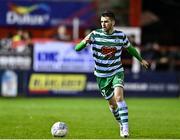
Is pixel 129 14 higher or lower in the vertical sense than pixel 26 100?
higher

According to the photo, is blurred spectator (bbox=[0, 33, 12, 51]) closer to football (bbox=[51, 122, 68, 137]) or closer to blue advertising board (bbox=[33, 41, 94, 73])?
blue advertising board (bbox=[33, 41, 94, 73])

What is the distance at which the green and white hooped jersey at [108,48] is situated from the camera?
49.1ft

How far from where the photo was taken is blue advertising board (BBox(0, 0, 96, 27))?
108 feet

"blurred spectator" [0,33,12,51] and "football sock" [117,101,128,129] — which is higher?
"blurred spectator" [0,33,12,51]

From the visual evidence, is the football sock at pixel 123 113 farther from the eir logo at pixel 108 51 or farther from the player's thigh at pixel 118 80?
the eir logo at pixel 108 51

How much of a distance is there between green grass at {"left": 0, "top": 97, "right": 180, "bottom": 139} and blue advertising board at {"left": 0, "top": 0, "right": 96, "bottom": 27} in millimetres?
7221

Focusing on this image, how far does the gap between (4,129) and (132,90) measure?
12059mm

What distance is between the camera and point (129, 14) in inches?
1350

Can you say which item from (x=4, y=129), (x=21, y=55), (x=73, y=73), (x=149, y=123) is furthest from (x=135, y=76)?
(x=4, y=129)

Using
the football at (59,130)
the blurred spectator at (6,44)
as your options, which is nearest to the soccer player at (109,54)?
the football at (59,130)

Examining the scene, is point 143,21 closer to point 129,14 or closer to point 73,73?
point 129,14

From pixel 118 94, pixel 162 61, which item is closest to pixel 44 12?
pixel 162 61

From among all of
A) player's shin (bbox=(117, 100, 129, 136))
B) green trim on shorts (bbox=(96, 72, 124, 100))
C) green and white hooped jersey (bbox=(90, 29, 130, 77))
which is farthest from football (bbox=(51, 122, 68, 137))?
green and white hooped jersey (bbox=(90, 29, 130, 77))

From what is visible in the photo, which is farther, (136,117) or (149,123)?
(136,117)
